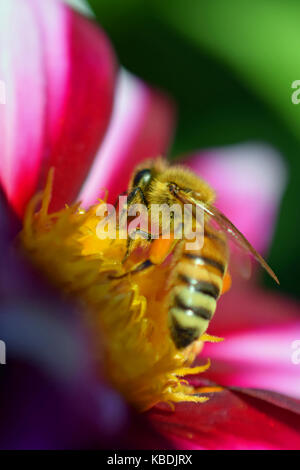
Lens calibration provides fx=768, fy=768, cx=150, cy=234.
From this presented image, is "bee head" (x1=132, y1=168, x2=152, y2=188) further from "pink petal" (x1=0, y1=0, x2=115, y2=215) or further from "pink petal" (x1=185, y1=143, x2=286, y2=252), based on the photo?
"pink petal" (x1=185, y1=143, x2=286, y2=252)

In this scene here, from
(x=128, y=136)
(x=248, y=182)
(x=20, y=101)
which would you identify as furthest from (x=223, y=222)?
(x=248, y=182)

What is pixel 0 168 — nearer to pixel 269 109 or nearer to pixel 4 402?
pixel 4 402

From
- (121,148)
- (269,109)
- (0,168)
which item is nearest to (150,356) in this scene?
(0,168)

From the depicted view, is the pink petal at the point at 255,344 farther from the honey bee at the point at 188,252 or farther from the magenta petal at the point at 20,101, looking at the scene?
the magenta petal at the point at 20,101

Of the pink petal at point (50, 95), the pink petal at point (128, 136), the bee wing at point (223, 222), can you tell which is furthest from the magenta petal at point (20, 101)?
the bee wing at point (223, 222)

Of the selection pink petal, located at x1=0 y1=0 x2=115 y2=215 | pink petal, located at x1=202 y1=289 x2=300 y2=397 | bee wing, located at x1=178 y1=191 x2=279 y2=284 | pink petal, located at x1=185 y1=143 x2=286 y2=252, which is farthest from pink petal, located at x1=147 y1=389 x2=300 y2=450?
pink petal, located at x1=185 y1=143 x2=286 y2=252

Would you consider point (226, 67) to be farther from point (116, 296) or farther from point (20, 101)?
point (116, 296)
